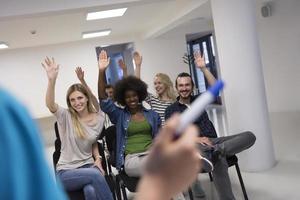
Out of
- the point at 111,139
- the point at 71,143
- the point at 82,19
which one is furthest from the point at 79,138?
the point at 82,19

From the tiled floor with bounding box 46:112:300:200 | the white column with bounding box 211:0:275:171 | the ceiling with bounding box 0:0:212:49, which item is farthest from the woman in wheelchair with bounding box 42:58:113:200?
the white column with bounding box 211:0:275:171

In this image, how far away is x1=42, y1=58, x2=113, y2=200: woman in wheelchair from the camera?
10.7ft

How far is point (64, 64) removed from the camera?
10258mm

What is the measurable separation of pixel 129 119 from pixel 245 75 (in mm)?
1676

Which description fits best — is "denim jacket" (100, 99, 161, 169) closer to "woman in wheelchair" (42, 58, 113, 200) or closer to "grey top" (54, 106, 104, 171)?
"woman in wheelchair" (42, 58, 113, 200)

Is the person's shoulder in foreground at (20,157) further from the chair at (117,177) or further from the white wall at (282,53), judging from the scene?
the white wall at (282,53)

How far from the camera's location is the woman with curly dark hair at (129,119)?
3596 millimetres

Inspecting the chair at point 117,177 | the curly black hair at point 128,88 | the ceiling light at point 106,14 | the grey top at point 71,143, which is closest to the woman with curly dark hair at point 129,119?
the curly black hair at point 128,88

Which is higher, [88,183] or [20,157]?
[20,157]

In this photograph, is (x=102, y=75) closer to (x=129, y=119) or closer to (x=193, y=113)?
(x=129, y=119)

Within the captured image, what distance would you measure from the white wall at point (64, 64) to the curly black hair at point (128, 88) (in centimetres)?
665

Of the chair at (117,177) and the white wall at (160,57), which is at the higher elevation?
the white wall at (160,57)

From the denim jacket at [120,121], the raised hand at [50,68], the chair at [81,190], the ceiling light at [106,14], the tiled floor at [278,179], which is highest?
the ceiling light at [106,14]

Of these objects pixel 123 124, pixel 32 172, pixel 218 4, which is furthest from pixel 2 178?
pixel 218 4
